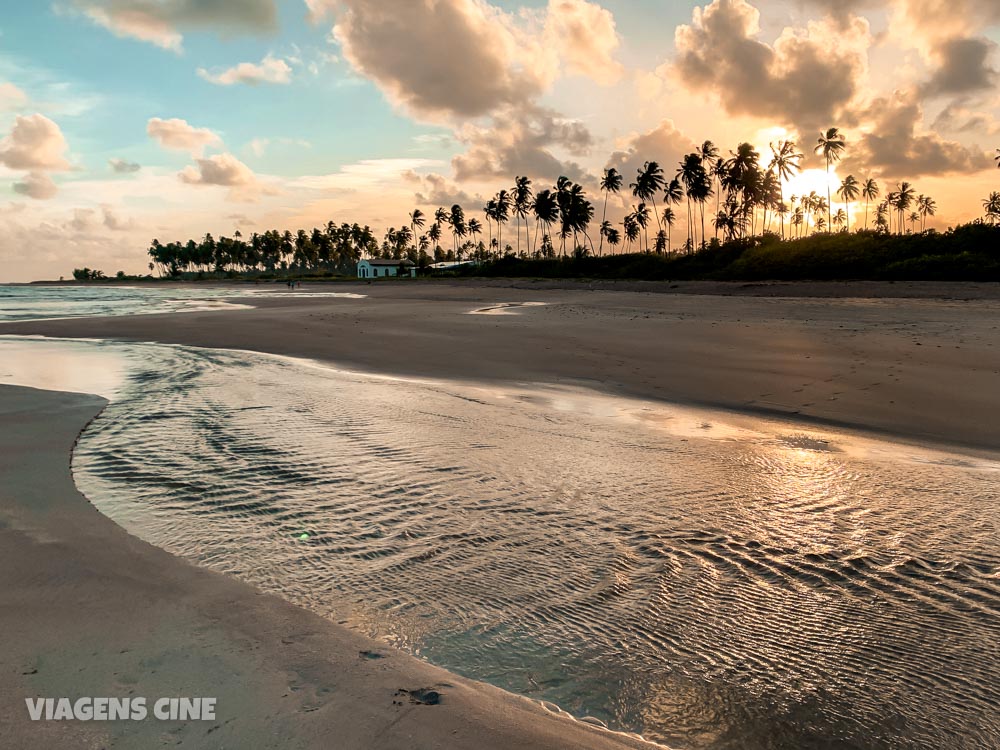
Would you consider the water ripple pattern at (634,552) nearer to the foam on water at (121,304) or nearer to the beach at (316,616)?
the beach at (316,616)

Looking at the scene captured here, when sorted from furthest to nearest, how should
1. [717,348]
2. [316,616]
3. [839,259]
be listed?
[839,259], [717,348], [316,616]

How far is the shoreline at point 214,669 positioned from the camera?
241 centimetres

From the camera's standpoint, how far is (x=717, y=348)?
15.5 meters

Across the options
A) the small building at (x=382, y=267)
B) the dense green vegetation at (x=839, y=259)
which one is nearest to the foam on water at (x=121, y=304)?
the dense green vegetation at (x=839, y=259)

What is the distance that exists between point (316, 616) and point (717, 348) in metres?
13.9

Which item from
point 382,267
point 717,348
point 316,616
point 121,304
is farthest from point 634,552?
point 382,267

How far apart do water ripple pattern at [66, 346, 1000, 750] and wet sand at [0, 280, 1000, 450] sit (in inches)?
86.9

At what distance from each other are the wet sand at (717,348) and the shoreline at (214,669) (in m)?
7.53

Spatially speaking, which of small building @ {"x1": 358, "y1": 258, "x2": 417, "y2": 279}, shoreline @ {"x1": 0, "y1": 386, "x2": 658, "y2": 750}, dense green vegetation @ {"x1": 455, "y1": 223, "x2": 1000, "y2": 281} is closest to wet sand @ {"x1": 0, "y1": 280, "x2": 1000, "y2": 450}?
shoreline @ {"x1": 0, "y1": 386, "x2": 658, "y2": 750}

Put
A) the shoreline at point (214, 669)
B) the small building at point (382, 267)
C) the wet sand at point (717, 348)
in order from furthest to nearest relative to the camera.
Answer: the small building at point (382, 267) < the wet sand at point (717, 348) < the shoreline at point (214, 669)

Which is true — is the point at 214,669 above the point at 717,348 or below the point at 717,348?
below

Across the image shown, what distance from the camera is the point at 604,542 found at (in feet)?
15.0

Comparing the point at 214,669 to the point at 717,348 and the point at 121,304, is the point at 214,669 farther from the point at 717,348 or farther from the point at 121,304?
the point at 121,304

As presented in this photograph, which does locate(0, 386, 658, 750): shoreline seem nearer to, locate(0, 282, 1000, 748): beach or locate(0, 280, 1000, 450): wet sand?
locate(0, 282, 1000, 748): beach
